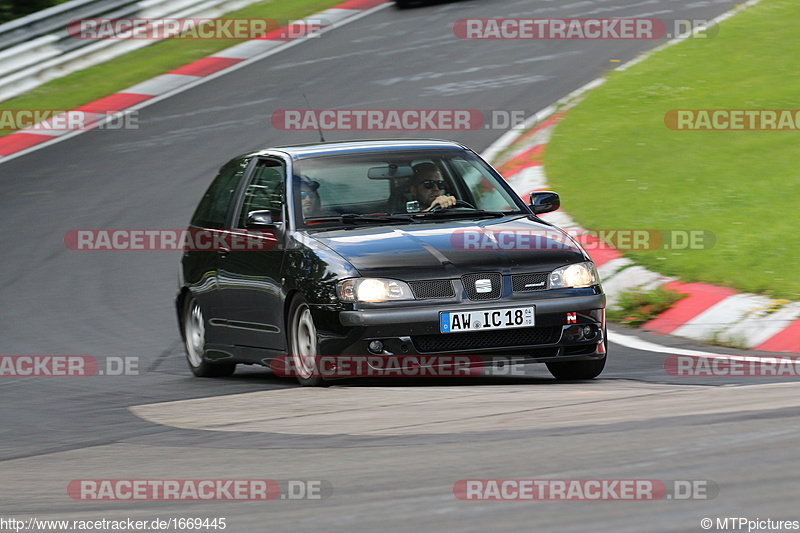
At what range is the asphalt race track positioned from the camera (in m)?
4.73

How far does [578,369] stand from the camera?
852 centimetres

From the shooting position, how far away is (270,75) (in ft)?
73.2

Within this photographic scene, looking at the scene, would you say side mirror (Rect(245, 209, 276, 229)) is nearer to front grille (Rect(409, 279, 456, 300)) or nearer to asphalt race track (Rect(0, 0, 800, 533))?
asphalt race track (Rect(0, 0, 800, 533))

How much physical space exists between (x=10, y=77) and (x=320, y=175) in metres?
14.8

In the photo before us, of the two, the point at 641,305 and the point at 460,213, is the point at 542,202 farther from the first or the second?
the point at 641,305

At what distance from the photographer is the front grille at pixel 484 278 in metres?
8.00

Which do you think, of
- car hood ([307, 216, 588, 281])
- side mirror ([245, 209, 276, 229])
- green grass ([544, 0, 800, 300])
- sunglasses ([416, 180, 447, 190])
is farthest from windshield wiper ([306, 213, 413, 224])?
green grass ([544, 0, 800, 300])

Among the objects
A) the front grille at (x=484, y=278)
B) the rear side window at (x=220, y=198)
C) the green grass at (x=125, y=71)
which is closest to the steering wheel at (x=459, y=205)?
the front grille at (x=484, y=278)

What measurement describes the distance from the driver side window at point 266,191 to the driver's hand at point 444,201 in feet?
3.19

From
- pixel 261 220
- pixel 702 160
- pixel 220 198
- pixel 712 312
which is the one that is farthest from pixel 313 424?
pixel 702 160

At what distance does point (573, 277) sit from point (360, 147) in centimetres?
187

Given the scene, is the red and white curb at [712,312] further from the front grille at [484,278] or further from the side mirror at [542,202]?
the front grille at [484,278]

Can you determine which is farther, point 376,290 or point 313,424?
point 376,290

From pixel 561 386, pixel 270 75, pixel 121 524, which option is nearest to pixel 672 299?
pixel 561 386
